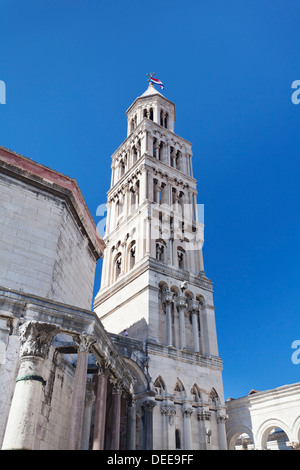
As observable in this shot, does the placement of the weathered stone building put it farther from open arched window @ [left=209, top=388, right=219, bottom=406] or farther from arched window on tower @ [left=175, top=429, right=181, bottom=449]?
arched window on tower @ [left=175, top=429, right=181, bottom=449]

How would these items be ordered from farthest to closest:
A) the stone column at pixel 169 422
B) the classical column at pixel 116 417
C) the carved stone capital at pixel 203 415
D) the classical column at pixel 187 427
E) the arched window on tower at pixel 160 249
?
the arched window on tower at pixel 160 249 < the carved stone capital at pixel 203 415 < the classical column at pixel 187 427 < the stone column at pixel 169 422 < the classical column at pixel 116 417

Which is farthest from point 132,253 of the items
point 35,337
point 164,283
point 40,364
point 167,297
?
point 40,364

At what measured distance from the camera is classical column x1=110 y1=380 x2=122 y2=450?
15592mm

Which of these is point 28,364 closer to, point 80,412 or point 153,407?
point 80,412

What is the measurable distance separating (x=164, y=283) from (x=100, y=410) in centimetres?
1719

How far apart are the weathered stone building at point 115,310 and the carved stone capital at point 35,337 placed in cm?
3

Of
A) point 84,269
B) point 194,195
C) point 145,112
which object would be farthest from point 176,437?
point 145,112

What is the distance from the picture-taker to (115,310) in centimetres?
3253

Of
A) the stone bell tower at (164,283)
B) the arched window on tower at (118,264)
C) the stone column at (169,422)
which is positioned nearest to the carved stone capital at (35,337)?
the stone bell tower at (164,283)

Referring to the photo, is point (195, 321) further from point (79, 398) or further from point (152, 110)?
point (152, 110)

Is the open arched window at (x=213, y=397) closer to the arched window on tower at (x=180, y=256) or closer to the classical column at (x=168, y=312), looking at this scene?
the classical column at (x=168, y=312)

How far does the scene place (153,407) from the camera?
952 inches

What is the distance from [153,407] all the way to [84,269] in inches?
388

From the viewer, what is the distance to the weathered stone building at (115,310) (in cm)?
1301
